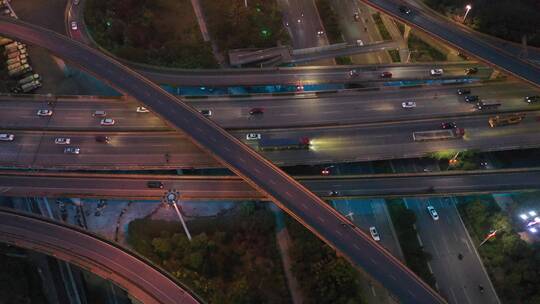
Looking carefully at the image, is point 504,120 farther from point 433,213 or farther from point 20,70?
point 20,70

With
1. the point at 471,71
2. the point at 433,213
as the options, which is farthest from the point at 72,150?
the point at 471,71

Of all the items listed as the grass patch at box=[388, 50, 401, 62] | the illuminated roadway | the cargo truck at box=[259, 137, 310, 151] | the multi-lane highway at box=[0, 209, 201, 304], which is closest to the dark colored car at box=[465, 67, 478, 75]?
the grass patch at box=[388, 50, 401, 62]

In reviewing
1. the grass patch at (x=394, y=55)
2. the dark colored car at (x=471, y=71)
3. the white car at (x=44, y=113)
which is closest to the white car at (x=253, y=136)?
the white car at (x=44, y=113)

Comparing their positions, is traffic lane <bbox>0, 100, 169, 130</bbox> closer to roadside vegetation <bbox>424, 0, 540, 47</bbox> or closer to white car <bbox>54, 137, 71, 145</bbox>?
white car <bbox>54, 137, 71, 145</bbox>

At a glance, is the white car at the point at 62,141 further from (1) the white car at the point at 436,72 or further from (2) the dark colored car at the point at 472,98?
(2) the dark colored car at the point at 472,98

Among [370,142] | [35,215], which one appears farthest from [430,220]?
[35,215]

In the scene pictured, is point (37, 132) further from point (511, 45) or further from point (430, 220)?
point (511, 45)
